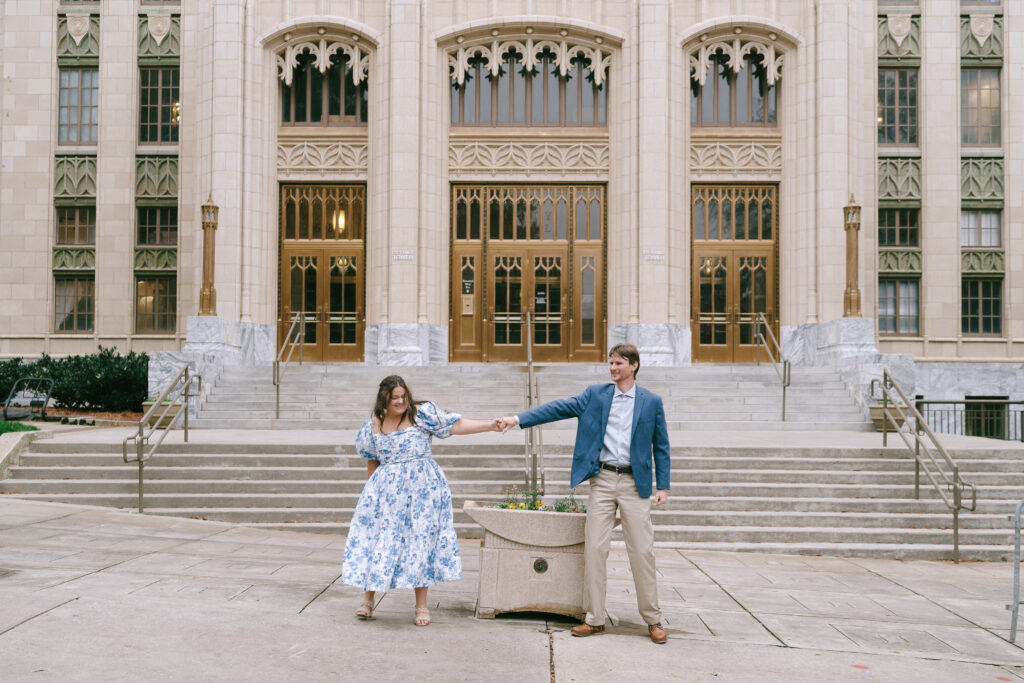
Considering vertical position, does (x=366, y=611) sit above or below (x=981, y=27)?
below

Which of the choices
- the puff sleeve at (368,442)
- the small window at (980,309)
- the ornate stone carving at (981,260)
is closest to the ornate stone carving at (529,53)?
the ornate stone carving at (981,260)

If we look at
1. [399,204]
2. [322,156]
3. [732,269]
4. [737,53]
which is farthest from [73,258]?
[737,53]

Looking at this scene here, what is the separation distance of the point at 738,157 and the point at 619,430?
17696 mm

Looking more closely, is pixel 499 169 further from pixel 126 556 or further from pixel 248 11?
pixel 126 556

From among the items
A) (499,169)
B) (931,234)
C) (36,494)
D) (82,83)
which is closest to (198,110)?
(82,83)

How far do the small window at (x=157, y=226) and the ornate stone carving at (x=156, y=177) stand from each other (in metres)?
0.43

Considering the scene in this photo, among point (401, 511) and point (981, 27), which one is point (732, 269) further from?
point (401, 511)

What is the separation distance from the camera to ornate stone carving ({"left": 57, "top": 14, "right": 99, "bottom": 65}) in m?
25.4

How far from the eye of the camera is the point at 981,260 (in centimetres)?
2525

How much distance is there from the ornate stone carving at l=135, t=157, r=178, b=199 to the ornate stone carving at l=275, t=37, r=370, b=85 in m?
5.04

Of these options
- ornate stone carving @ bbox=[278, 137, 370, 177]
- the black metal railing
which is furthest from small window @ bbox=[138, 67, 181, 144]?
the black metal railing

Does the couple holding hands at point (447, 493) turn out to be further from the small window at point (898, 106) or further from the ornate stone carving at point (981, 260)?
the ornate stone carving at point (981, 260)

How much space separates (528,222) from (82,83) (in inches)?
546

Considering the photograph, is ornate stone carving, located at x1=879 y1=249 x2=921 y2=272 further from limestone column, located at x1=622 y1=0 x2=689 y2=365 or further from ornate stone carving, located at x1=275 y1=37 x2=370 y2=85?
ornate stone carving, located at x1=275 y1=37 x2=370 y2=85
